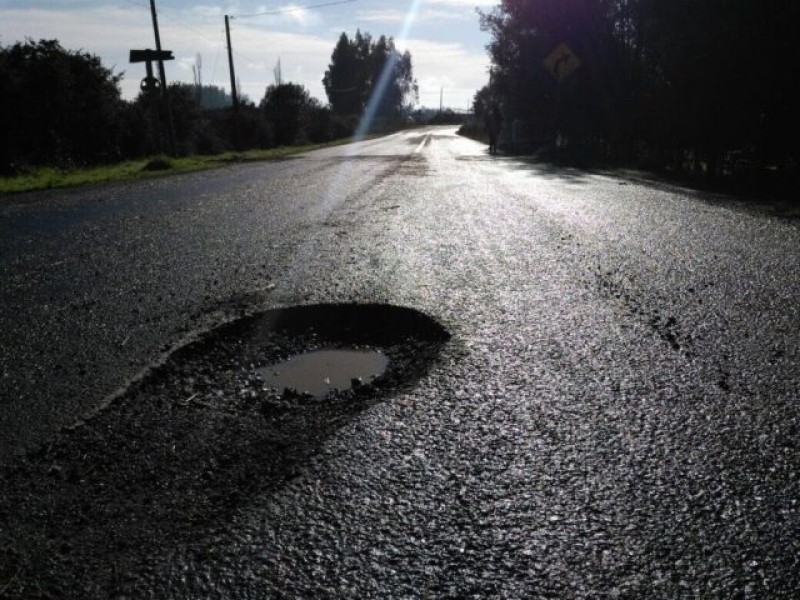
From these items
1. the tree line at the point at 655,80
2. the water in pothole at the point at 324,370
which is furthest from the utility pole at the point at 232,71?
the water in pothole at the point at 324,370

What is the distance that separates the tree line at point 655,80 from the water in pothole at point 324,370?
1178cm

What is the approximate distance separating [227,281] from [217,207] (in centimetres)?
499

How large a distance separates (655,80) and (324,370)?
1608 centimetres

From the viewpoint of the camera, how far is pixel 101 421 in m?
2.51

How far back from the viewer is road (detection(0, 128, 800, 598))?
1658 millimetres

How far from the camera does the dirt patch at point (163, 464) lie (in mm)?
1707

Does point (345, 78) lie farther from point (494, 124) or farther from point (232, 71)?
point (494, 124)

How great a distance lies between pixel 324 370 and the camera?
10.4ft

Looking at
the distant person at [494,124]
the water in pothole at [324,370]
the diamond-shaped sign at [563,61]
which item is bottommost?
the water in pothole at [324,370]

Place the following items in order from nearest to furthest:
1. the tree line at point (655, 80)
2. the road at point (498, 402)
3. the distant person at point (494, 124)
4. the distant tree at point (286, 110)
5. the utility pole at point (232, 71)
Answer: the road at point (498, 402)
the tree line at point (655, 80)
the distant person at point (494, 124)
the utility pole at point (232, 71)
the distant tree at point (286, 110)

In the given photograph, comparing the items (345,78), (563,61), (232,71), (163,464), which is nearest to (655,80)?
(563,61)

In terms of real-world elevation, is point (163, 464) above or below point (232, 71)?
below

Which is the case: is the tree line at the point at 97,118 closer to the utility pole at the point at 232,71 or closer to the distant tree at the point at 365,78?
the utility pole at the point at 232,71

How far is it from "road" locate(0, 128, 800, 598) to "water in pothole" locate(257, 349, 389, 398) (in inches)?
13.9
